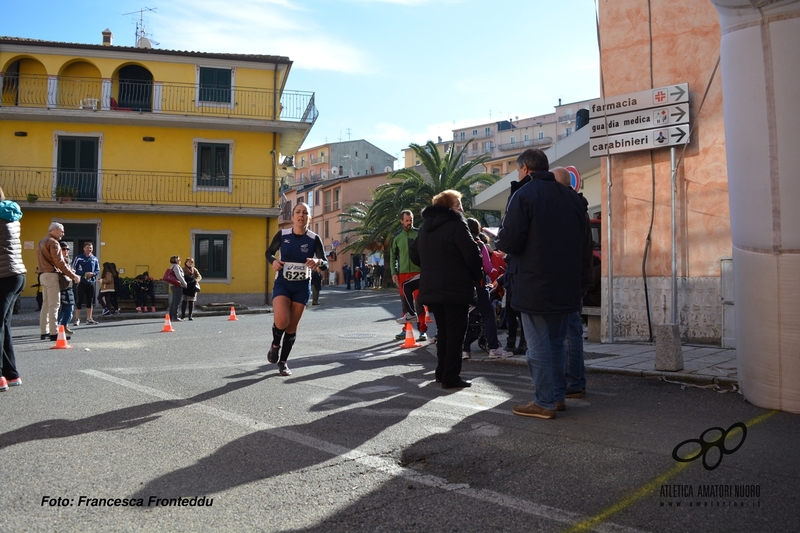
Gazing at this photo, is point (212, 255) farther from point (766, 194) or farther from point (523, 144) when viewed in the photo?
point (523, 144)

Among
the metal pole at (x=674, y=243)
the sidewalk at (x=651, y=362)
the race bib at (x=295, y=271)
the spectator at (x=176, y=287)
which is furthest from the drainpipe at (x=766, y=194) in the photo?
the spectator at (x=176, y=287)

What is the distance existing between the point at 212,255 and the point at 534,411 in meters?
26.4

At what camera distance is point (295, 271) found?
7945 mm

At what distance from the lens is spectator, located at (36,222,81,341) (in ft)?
38.1

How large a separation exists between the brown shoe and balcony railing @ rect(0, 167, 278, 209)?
85.2 ft

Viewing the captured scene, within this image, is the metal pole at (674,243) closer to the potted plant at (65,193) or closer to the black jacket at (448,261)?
the black jacket at (448,261)

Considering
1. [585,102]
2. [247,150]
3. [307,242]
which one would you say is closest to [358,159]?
[585,102]

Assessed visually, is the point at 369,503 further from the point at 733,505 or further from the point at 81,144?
the point at 81,144

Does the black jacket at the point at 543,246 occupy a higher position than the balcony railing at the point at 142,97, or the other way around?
the balcony railing at the point at 142,97

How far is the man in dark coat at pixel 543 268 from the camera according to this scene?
207 inches

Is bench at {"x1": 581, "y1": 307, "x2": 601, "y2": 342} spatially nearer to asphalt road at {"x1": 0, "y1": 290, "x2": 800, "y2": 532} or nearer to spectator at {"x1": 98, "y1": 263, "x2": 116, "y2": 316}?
asphalt road at {"x1": 0, "y1": 290, "x2": 800, "y2": 532}

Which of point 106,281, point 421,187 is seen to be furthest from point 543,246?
point 421,187

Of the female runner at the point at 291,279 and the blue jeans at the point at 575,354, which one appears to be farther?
the female runner at the point at 291,279

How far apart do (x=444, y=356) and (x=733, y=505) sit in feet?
12.5
